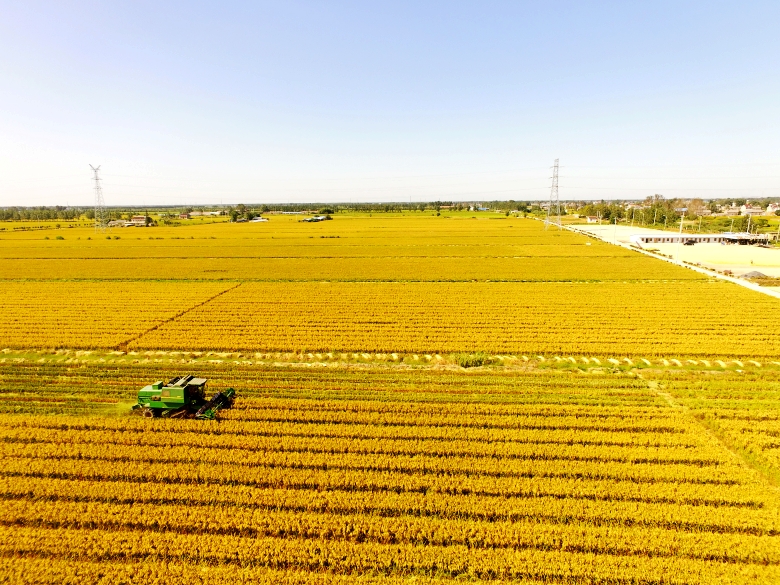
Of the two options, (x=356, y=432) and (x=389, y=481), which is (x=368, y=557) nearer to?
(x=389, y=481)

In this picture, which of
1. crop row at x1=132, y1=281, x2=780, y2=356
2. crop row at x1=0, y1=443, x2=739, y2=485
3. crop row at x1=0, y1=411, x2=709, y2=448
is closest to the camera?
crop row at x1=0, y1=443, x2=739, y2=485

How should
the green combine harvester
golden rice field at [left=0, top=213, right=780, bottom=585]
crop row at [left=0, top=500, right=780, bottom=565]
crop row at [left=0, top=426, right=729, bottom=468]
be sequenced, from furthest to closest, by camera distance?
the green combine harvester → crop row at [left=0, top=426, right=729, bottom=468] → crop row at [left=0, top=500, right=780, bottom=565] → golden rice field at [left=0, top=213, right=780, bottom=585]

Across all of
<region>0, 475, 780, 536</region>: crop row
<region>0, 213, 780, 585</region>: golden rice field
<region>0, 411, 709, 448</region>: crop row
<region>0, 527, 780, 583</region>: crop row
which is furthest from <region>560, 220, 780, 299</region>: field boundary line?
<region>0, 527, 780, 583</region>: crop row

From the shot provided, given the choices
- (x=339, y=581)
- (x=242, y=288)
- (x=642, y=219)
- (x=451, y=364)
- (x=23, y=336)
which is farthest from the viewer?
(x=642, y=219)

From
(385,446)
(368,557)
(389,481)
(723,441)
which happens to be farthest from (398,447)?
(723,441)

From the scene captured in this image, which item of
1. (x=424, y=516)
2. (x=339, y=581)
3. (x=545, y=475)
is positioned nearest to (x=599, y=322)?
(x=545, y=475)

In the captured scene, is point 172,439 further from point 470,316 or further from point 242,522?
point 470,316

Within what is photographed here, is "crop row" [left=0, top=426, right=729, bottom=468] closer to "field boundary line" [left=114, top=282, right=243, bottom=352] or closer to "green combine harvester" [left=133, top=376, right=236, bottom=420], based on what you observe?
"green combine harvester" [left=133, top=376, right=236, bottom=420]

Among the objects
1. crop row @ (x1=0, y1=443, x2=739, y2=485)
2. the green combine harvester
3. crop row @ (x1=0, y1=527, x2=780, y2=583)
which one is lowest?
crop row @ (x1=0, y1=527, x2=780, y2=583)
